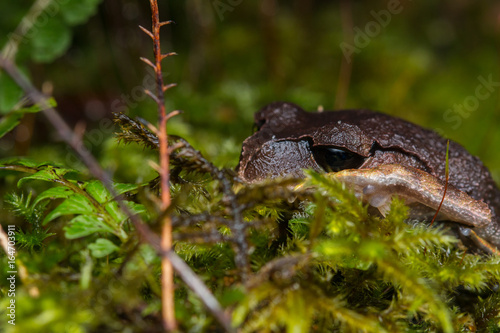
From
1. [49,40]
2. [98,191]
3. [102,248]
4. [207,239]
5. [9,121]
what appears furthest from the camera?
[49,40]

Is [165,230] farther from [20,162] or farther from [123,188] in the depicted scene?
[20,162]

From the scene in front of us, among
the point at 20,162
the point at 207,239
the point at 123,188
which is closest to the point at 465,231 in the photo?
the point at 207,239

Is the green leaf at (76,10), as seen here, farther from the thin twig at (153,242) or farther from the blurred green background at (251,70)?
the thin twig at (153,242)

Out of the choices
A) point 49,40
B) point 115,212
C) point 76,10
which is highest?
point 76,10

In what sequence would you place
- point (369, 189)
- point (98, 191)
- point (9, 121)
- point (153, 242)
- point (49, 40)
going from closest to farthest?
point (153, 242), point (98, 191), point (369, 189), point (9, 121), point (49, 40)

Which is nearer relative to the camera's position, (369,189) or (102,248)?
(102,248)

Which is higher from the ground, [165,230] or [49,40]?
[49,40]

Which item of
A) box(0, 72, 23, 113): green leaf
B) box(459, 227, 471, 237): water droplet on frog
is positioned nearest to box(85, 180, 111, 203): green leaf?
box(459, 227, 471, 237): water droplet on frog
